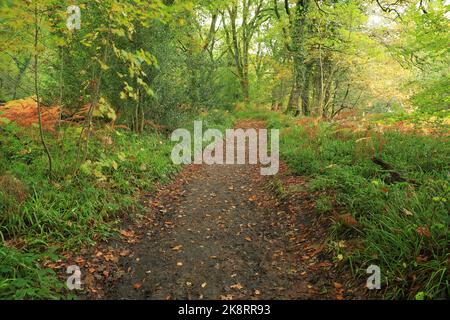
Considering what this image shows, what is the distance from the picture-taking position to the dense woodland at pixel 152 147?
356 cm

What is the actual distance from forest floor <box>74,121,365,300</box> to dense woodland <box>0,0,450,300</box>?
0.31 metres

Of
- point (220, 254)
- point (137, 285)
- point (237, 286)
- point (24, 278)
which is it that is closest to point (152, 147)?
point (220, 254)

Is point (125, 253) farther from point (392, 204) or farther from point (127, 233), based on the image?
point (392, 204)

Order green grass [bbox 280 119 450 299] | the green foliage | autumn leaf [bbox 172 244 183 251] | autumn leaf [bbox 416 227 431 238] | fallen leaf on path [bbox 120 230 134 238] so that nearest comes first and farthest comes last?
the green foliage → green grass [bbox 280 119 450 299] → autumn leaf [bbox 416 227 431 238] → autumn leaf [bbox 172 244 183 251] → fallen leaf on path [bbox 120 230 134 238]

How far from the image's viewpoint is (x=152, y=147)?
844 cm

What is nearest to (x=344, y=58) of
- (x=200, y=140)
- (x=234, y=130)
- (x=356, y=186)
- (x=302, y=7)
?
(x=302, y=7)

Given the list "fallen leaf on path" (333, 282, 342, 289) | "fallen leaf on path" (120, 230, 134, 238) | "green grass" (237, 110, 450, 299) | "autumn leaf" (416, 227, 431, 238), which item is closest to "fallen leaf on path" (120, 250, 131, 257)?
"fallen leaf on path" (120, 230, 134, 238)

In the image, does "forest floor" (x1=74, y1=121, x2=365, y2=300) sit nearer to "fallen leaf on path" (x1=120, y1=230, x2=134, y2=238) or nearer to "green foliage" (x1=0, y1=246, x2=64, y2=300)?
"fallen leaf on path" (x1=120, y1=230, x2=134, y2=238)

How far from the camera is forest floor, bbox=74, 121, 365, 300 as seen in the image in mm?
3525

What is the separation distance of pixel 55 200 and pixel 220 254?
2.91 m

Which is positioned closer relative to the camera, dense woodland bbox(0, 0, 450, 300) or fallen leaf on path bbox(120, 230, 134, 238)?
dense woodland bbox(0, 0, 450, 300)

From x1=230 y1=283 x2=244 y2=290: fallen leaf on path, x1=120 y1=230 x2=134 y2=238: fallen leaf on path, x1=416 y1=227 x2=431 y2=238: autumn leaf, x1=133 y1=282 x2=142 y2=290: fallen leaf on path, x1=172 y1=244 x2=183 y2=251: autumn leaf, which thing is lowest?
x1=230 y1=283 x2=244 y2=290: fallen leaf on path

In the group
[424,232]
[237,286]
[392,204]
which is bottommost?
[237,286]

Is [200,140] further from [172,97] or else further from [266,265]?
[266,265]
